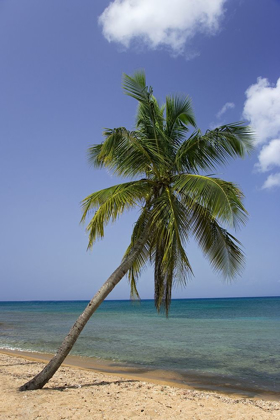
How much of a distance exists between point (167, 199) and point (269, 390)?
538cm

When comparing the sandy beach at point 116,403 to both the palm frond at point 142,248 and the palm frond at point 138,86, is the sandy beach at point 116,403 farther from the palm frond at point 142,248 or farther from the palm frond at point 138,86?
the palm frond at point 138,86

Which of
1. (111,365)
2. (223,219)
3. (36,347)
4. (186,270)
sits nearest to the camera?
(223,219)

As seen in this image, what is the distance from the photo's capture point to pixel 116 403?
6270 millimetres

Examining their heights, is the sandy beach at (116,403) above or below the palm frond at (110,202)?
below

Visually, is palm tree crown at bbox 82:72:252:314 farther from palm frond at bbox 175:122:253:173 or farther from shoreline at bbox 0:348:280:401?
shoreline at bbox 0:348:280:401

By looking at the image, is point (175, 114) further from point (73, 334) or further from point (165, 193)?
point (73, 334)

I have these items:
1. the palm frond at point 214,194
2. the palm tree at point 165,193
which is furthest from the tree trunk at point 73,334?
the palm frond at point 214,194

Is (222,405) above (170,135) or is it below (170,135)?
below

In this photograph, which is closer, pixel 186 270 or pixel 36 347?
pixel 186 270

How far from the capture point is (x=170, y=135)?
28.8ft

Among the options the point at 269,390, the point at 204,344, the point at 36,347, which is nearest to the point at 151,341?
the point at 204,344

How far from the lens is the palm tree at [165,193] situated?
7.37 meters

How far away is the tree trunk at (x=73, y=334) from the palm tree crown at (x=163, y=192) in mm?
713

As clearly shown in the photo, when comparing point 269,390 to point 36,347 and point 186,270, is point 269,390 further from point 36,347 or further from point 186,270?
point 36,347
